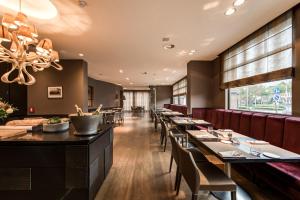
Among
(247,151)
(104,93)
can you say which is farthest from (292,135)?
(104,93)

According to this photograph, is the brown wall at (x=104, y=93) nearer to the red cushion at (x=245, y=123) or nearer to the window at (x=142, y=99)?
the window at (x=142, y=99)

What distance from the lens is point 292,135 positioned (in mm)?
2664

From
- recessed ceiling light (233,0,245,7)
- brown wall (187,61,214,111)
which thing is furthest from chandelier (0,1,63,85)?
brown wall (187,61,214,111)

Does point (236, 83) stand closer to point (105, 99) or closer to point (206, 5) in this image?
point (206, 5)

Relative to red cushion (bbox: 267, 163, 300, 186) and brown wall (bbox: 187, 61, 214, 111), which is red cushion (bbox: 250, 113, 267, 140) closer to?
red cushion (bbox: 267, 163, 300, 186)

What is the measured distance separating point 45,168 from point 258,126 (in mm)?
3615

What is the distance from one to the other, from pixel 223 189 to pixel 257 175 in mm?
1625

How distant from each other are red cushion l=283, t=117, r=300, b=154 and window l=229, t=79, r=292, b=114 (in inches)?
27.6

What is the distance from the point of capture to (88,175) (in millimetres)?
1992

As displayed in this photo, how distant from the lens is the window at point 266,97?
3.44 meters

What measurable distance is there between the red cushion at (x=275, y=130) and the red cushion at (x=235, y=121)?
105 centimetres

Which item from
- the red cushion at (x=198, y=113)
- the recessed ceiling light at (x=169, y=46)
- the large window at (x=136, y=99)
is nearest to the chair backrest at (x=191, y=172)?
the recessed ceiling light at (x=169, y=46)

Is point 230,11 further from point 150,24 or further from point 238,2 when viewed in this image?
point 150,24

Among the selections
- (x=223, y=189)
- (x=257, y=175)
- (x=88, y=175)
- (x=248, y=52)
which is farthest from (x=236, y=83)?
(x=88, y=175)
